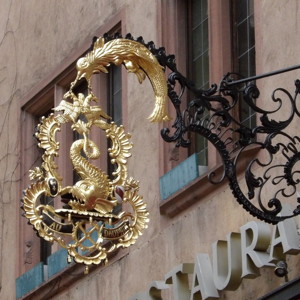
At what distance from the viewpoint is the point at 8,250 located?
26969 mm

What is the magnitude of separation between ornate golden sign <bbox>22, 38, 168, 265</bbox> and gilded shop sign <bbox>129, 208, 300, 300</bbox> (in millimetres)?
2297

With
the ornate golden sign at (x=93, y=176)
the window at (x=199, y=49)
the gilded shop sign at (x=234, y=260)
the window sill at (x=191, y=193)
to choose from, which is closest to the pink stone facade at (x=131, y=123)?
the window sill at (x=191, y=193)

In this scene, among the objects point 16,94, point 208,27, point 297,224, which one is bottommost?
point 297,224

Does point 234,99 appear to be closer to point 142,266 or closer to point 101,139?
point 142,266

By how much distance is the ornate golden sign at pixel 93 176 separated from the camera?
15.2 metres

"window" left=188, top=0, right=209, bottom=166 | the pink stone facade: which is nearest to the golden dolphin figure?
the pink stone facade

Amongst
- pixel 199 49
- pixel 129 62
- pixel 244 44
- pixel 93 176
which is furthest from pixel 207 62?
pixel 93 176

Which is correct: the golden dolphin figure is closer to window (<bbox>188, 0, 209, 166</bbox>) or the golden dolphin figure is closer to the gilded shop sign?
the gilded shop sign

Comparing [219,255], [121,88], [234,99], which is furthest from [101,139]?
[234,99]

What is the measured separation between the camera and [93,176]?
1539 cm

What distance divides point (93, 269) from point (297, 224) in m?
6.30

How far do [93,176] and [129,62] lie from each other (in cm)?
112

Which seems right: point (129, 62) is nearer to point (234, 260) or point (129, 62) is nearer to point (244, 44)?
point (234, 260)

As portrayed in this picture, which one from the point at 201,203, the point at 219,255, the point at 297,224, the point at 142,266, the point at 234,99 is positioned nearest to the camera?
the point at 234,99
